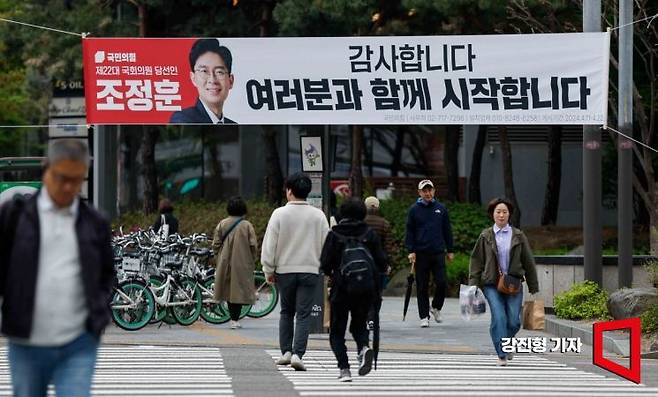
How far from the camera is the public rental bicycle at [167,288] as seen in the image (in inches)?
728

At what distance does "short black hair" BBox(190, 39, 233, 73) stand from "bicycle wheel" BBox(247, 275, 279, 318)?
3682 millimetres

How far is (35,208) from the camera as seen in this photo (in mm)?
7168

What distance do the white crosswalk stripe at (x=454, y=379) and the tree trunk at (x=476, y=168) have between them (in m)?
20.7

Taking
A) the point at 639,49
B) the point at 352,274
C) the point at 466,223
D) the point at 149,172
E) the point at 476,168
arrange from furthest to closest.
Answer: the point at 476,168, the point at 149,172, the point at 466,223, the point at 639,49, the point at 352,274

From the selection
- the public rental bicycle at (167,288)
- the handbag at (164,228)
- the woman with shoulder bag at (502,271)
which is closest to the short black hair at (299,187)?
the woman with shoulder bag at (502,271)

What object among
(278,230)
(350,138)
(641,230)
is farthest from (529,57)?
(350,138)

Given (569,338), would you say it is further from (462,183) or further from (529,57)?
(462,183)

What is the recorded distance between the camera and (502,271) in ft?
47.6

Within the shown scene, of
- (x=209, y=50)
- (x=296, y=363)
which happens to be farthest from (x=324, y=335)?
(x=296, y=363)

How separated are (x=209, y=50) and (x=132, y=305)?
3360 mm

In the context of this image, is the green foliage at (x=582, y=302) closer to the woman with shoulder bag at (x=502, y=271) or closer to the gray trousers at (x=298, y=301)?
the woman with shoulder bag at (x=502, y=271)

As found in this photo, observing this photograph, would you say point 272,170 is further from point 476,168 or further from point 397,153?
point 397,153

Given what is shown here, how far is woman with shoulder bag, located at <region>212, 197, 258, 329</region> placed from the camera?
1794cm

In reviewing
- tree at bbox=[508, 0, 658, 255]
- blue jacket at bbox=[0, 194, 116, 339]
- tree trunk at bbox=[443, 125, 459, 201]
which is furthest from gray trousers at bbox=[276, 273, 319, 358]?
tree trunk at bbox=[443, 125, 459, 201]
